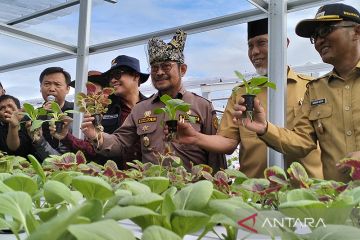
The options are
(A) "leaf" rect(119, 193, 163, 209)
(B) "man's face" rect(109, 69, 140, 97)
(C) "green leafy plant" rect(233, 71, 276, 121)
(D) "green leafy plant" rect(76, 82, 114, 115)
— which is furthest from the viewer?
(B) "man's face" rect(109, 69, 140, 97)

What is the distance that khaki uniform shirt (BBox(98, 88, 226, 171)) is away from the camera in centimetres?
142

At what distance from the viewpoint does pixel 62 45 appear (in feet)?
6.70

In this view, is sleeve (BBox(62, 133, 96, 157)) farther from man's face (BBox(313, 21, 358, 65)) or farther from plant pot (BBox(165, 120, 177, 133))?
man's face (BBox(313, 21, 358, 65))

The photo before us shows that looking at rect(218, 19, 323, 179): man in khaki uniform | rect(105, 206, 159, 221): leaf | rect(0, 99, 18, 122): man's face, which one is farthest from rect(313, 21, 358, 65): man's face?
rect(0, 99, 18, 122): man's face

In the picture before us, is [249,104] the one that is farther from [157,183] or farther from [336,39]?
[157,183]

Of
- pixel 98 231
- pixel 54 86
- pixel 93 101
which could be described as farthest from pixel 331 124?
pixel 54 86

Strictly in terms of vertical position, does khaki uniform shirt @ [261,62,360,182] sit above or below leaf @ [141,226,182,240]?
above

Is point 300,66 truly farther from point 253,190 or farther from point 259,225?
point 259,225

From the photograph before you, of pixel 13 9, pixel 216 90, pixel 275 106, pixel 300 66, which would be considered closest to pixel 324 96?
pixel 275 106

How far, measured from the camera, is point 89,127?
121 cm

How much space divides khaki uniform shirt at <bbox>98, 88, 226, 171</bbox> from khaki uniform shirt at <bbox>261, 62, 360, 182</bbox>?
0.36 m

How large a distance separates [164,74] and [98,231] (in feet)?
4.15

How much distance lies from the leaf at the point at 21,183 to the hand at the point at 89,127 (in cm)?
70

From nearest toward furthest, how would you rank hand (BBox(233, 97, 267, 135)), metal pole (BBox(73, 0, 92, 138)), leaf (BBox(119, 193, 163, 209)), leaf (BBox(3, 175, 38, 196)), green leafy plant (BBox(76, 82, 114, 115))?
leaf (BBox(119, 193, 163, 209)) → leaf (BBox(3, 175, 38, 196)) → hand (BBox(233, 97, 267, 135)) → green leafy plant (BBox(76, 82, 114, 115)) → metal pole (BBox(73, 0, 92, 138))
